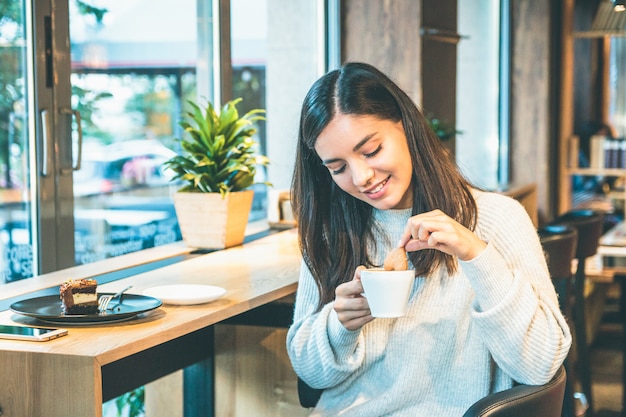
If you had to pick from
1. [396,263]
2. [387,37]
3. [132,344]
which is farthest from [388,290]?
[387,37]

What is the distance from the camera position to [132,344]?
62.8 inches

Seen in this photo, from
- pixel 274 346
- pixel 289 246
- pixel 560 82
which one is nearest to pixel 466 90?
pixel 560 82

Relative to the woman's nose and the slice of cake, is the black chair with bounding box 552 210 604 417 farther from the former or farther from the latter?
the slice of cake

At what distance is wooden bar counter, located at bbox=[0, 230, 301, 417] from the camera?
4.97 ft

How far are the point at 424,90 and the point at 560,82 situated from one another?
8.77ft

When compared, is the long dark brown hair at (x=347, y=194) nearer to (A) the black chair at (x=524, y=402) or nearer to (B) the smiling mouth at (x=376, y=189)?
(B) the smiling mouth at (x=376, y=189)

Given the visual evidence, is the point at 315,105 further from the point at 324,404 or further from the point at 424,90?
the point at 424,90

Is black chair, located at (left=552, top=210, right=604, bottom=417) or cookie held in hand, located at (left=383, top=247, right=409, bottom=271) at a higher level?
cookie held in hand, located at (left=383, top=247, right=409, bottom=271)

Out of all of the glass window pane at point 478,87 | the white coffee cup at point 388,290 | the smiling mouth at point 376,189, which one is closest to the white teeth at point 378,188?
the smiling mouth at point 376,189

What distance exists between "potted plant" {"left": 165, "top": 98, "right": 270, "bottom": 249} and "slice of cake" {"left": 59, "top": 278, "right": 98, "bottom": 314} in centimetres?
116

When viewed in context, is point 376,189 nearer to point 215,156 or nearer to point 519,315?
point 519,315

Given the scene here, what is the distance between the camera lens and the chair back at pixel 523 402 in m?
1.58

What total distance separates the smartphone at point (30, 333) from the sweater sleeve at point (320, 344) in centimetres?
52

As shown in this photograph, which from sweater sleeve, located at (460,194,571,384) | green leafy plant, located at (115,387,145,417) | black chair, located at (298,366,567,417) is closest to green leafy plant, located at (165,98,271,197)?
green leafy plant, located at (115,387,145,417)
